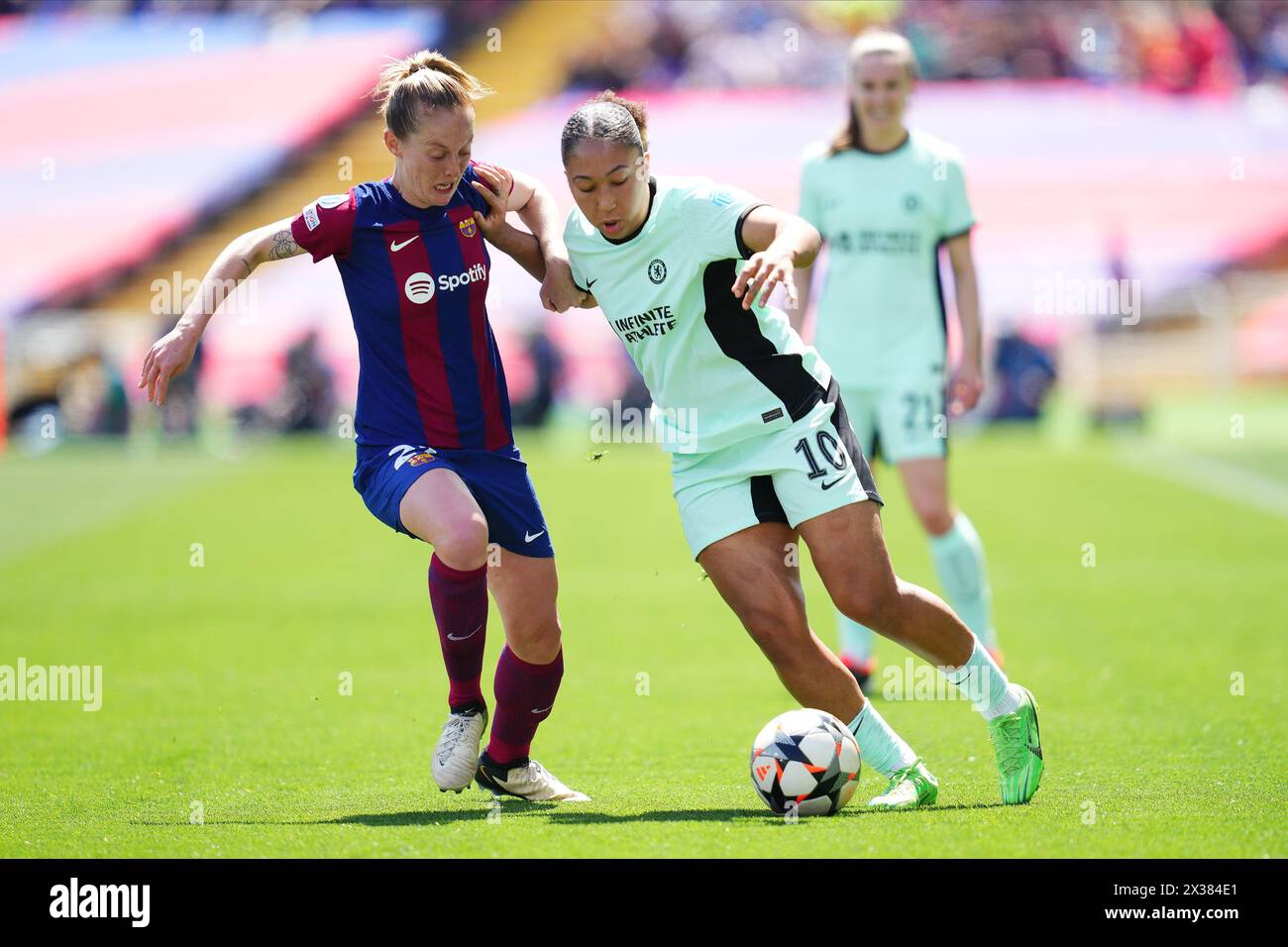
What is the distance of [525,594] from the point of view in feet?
18.5

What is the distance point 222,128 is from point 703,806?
3107 cm

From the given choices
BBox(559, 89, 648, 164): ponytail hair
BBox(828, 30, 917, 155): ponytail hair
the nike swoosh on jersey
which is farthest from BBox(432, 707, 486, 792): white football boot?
BBox(828, 30, 917, 155): ponytail hair

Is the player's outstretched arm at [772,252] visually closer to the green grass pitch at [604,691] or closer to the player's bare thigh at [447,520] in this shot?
the player's bare thigh at [447,520]

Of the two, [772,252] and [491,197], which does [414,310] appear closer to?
[491,197]

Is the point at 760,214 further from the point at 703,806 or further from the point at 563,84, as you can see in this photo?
the point at 563,84

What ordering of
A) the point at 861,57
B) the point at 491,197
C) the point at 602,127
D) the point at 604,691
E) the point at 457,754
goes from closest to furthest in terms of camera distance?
the point at 602,127 → the point at 457,754 → the point at 491,197 → the point at 861,57 → the point at 604,691

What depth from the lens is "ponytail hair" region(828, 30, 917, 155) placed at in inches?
299

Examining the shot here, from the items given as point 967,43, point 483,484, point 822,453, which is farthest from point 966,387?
point 967,43

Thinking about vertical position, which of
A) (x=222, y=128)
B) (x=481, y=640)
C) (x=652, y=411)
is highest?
(x=222, y=128)

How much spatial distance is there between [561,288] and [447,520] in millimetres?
890

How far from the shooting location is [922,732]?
Result: 22.1 ft
